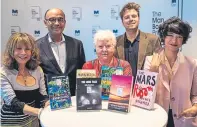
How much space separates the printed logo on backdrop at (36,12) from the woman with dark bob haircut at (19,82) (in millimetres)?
1389

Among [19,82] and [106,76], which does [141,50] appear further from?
[19,82]

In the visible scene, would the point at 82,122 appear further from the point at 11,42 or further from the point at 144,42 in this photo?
the point at 144,42

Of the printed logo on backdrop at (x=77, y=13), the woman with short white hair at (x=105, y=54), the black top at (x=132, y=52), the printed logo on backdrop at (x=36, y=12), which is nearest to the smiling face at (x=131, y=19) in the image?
the black top at (x=132, y=52)

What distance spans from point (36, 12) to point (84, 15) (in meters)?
0.60

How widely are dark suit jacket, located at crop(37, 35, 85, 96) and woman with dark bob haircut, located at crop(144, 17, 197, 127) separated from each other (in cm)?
79

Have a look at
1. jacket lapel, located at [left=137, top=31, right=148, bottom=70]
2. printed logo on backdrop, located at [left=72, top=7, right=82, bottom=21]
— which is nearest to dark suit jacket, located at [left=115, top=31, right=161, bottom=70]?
jacket lapel, located at [left=137, top=31, right=148, bottom=70]

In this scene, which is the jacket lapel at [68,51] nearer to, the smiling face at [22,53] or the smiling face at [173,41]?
the smiling face at [22,53]

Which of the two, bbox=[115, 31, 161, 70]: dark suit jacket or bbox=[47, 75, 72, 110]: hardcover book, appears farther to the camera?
bbox=[115, 31, 161, 70]: dark suit jacket

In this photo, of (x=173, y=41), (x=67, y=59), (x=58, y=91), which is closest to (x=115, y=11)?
(x=67, y=59)

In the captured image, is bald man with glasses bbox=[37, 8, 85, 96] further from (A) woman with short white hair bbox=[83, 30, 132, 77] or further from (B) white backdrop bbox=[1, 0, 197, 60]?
(B) white backdrop bbox=[1, 0, 197, 60]

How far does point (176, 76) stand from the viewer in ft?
6.42

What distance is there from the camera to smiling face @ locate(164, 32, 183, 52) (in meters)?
1.93

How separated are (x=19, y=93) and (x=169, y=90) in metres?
1.10

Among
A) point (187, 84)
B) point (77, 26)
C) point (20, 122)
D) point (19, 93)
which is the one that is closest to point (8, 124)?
point (20, 122)
